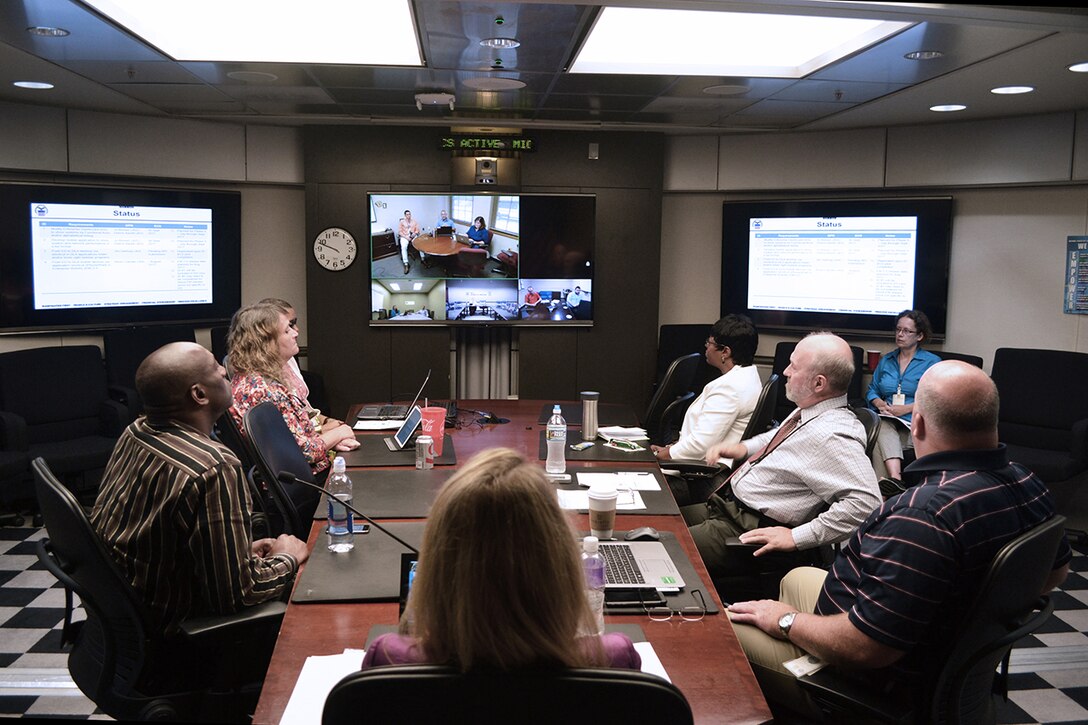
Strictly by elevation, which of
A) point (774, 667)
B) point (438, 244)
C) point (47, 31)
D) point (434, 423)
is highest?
point (47, 31)

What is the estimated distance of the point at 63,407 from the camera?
545 centimetres

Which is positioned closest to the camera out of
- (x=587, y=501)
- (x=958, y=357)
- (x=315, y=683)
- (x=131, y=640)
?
(x=315, y=683)

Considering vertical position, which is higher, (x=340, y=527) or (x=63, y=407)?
(x=340, y=527)

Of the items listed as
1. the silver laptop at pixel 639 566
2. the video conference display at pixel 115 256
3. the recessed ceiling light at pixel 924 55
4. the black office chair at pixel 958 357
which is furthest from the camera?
the video conference display at pixel 115 256

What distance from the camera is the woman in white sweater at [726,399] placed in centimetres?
389

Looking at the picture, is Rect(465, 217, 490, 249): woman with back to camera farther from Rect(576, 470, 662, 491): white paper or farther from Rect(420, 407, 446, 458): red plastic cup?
Rect(576, 470, 662, 491): white paper

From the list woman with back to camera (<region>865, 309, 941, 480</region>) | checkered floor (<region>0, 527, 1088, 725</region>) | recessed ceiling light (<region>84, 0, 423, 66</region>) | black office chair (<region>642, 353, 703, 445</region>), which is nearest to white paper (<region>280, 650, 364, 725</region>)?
checkered floor (<region>0, 527, 1088, 725</region>)

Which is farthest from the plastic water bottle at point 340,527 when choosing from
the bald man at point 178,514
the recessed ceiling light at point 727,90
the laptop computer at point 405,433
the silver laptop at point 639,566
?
the recessed ceiling light at point 727,90

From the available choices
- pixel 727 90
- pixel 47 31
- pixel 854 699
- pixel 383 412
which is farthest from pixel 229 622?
pixel 727 90

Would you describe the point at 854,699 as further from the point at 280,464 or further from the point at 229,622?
the point at 280,464

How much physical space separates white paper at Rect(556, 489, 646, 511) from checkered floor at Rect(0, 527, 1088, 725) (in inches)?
60.6

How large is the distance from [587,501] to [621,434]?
118 centimetres

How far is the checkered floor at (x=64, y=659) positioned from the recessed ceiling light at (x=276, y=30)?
2666 millimetres

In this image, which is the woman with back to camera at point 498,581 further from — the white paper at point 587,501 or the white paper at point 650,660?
the white paper at point 587,501
